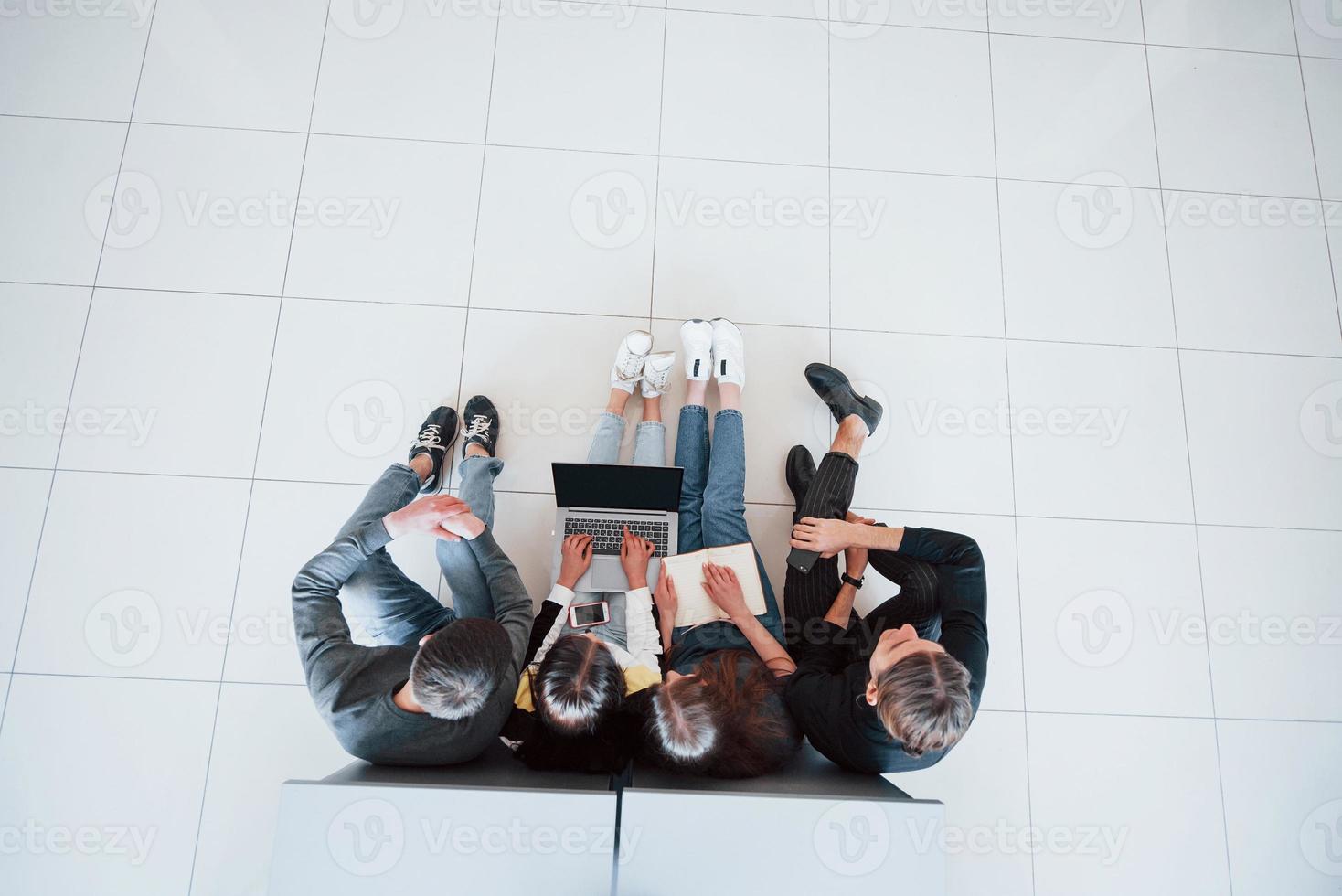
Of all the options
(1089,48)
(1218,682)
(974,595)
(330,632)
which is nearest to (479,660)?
(330,632)

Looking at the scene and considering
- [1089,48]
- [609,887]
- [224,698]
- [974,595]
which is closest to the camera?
[609,887]

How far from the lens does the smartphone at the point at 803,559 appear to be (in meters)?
2.05

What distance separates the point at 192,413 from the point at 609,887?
202 centimetres

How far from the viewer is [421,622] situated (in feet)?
6.38

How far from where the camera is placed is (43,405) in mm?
2275

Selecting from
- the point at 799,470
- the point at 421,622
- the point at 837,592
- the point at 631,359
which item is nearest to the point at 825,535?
the point at 837,592

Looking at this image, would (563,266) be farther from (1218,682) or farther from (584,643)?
(1218,682)
